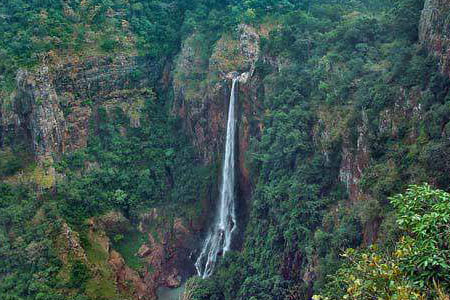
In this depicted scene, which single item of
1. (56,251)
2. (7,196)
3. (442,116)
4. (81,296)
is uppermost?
(442,116)

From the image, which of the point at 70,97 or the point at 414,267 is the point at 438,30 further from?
the point at 70,97

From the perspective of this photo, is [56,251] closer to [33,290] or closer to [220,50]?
[33,290]

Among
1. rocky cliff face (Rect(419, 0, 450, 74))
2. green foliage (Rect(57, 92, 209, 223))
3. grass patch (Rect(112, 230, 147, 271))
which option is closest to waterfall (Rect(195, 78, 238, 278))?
green foliage (Rect(57, 92, 209, 223))

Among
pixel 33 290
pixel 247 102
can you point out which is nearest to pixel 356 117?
pixel 247 102

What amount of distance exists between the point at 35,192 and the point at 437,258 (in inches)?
746

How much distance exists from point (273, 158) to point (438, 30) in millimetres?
8345

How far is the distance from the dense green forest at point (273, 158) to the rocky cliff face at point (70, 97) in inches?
16.6

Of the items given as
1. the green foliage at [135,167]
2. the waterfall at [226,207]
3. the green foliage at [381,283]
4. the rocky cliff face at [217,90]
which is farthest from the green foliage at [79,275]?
the green foliage at [381,283]

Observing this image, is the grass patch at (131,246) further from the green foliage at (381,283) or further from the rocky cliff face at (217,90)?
the green foliage at (381,283)

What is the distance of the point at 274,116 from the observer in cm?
2091

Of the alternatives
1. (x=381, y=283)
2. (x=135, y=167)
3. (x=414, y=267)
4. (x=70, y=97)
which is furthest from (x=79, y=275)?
(x=414, y=267)

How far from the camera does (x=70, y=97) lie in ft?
80.2

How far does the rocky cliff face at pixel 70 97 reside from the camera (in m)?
22.7

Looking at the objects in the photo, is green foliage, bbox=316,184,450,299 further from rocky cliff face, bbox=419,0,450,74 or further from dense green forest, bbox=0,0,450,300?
rocky cliff face, bbox=419,0,450,74
